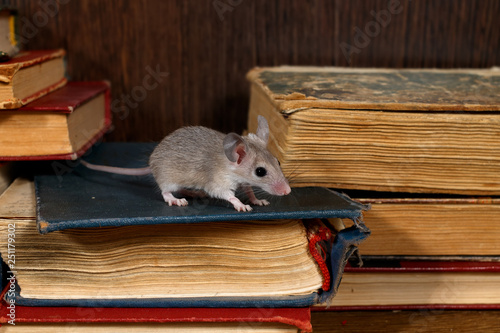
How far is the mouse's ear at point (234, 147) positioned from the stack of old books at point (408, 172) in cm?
8

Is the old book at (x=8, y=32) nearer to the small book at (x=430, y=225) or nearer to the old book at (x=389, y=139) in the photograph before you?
the old book at (x=389, y=139)

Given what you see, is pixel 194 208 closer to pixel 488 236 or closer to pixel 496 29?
pixel 488 236

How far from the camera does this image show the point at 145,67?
1475 mm

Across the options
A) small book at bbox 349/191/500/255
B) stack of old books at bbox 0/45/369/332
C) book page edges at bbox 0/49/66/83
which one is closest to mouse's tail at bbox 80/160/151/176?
stack of old books at bbox 0/45/369/332

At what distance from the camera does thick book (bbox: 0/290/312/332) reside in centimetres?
88

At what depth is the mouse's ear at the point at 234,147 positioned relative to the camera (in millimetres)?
926

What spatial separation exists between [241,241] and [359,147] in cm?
30

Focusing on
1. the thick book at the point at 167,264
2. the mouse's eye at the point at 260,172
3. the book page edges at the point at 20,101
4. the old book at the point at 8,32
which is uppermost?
the old book at the point at 8,32

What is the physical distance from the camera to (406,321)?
106 centimetres

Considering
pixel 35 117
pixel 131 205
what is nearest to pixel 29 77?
pixel 35 117

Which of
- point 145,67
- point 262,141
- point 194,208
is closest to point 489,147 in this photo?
point 262,141

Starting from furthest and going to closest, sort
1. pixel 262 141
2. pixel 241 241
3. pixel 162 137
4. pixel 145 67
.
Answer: pixel 145 67 < pixel 162 137 < pixel 262 141 < pixel 241 241

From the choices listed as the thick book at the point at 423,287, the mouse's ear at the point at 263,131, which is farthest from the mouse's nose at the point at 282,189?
the thick book at the point at 423,287

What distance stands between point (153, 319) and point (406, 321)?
0.52m
